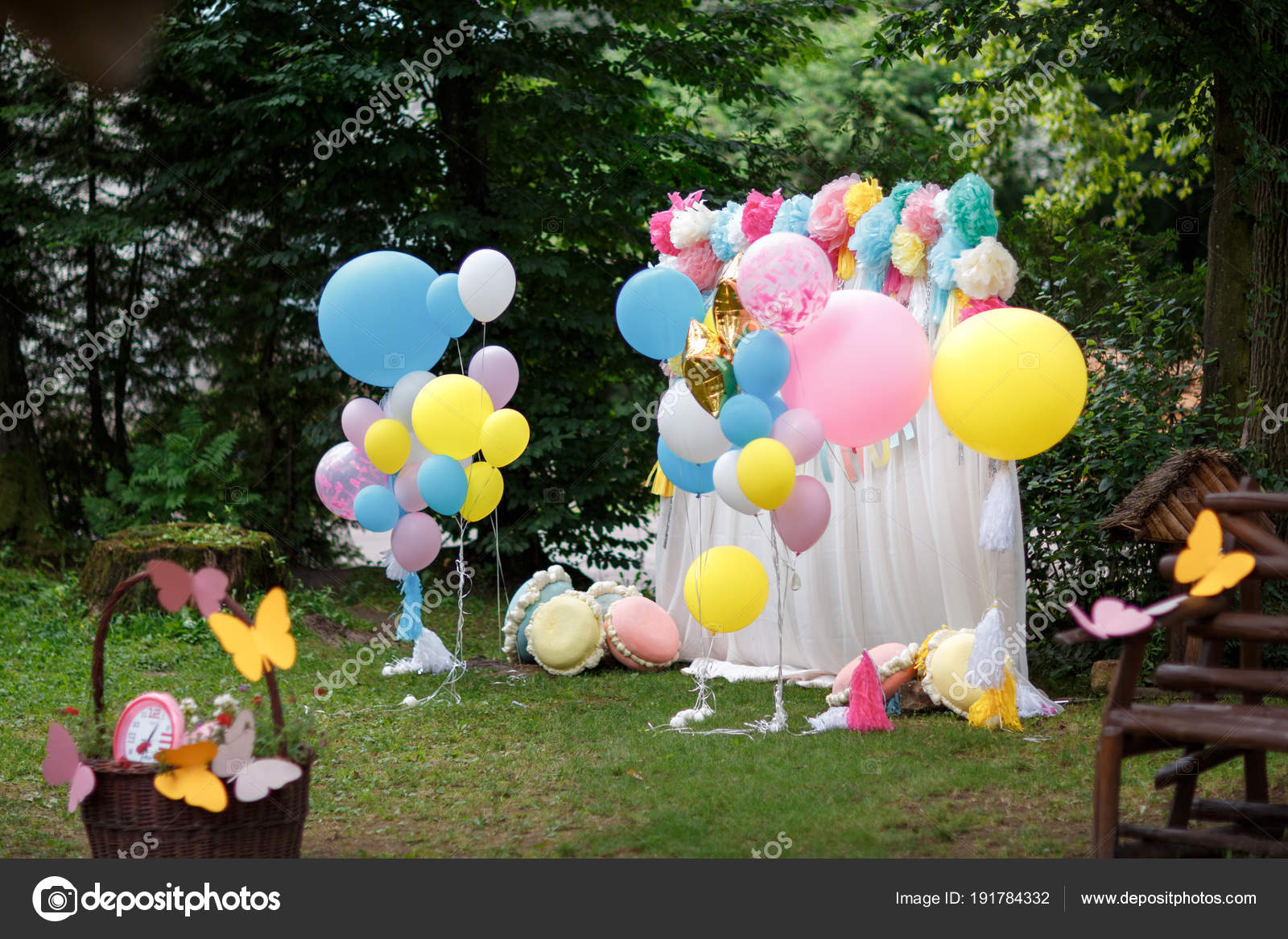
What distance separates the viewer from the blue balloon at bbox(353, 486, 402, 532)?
5.88m

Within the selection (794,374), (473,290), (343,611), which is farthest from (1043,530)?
(343,611)

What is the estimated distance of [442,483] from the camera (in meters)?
5.69

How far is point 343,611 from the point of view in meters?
8.57

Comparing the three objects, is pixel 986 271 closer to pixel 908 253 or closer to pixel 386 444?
pixel 908 253

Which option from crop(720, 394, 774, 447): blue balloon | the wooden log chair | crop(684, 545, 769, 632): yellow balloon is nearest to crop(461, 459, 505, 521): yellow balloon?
crop(684, 545, 769, 632): yellow balloon

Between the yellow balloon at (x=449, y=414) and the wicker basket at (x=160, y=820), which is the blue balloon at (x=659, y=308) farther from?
the wicker basket at (x=160, y=820)

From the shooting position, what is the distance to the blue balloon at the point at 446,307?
571 centimetres

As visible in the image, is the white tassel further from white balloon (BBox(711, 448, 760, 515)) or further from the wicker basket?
the wicker basket

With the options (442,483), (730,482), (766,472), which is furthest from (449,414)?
(766,472)

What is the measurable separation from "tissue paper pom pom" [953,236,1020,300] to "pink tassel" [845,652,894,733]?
1783mm

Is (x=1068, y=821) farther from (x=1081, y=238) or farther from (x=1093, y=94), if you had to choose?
(x=1093, y=94)

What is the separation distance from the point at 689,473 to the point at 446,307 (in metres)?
1.45

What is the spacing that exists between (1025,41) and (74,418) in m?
8.53
